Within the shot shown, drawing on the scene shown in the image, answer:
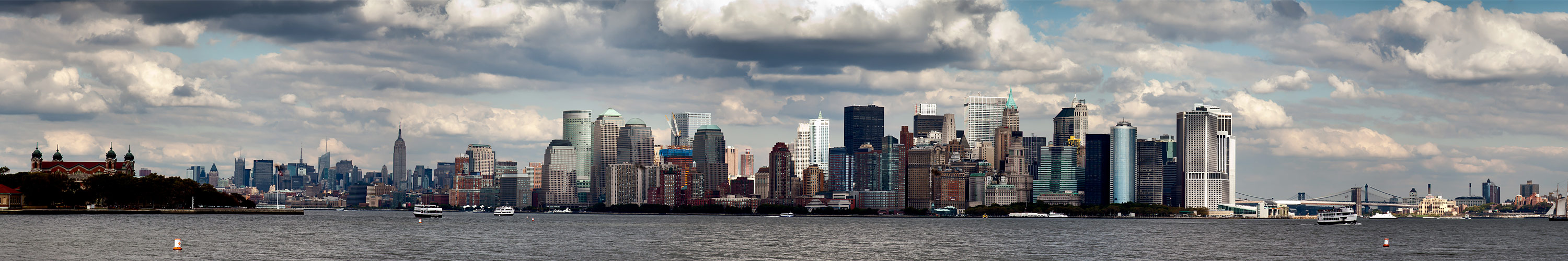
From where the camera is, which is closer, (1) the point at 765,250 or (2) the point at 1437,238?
(1) the point at 765,250

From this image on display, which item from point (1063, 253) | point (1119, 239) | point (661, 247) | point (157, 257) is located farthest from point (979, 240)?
point (157, 257)

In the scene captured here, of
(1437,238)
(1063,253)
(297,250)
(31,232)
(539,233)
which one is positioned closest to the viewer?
(297,250)

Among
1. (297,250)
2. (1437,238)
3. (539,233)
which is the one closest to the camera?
(297,250)

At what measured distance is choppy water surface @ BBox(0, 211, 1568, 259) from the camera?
99.6m

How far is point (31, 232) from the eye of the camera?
391 ft

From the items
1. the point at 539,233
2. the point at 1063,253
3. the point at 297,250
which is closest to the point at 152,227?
the point at 539,233

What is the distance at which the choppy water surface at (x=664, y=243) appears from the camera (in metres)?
99.6

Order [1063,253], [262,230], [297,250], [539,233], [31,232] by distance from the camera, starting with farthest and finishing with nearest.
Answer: [539,233]
[262,230]
[31,232]
[1063,253]
[297,250]

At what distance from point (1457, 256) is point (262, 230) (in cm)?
10757

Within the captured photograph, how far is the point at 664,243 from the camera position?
126m

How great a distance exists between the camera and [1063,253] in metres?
111

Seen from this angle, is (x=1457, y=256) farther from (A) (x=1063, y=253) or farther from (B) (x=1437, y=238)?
(B) (x=1437, y=238)

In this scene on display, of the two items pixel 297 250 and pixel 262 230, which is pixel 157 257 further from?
pixel 262 230

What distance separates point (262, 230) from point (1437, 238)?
132363mm
